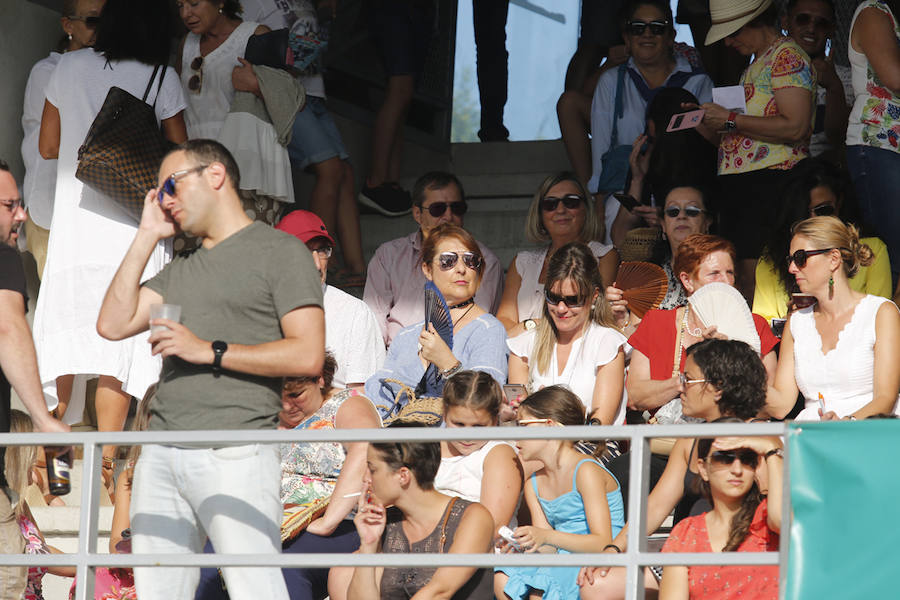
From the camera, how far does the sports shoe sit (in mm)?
8070

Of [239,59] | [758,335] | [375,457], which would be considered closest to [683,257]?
[758,335]

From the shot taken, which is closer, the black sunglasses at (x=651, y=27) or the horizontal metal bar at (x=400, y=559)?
the horizontal metal bar at (x=400, y=559)

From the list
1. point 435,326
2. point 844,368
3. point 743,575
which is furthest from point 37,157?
point 743,575

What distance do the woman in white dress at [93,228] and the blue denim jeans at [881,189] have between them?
122 inches

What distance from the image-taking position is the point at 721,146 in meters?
6.60

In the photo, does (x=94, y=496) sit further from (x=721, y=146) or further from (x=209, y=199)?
(x=721, y=146)

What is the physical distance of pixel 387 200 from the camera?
8.07 metres

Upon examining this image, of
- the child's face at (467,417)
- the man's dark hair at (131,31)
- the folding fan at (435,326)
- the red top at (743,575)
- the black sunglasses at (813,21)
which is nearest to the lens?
the red top at (743,575)

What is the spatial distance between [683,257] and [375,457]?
190 centimetres

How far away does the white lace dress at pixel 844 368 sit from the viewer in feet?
16.9

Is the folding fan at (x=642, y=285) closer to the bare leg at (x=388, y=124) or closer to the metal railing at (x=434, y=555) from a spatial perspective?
the bare leg at (x=388, y=124)

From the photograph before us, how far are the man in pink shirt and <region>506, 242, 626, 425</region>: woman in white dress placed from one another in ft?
3.07

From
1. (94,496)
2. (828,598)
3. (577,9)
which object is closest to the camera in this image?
(828,598)

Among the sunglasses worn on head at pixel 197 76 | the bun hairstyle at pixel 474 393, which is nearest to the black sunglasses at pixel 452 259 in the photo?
the bun hairstyle at pixel 474 393
